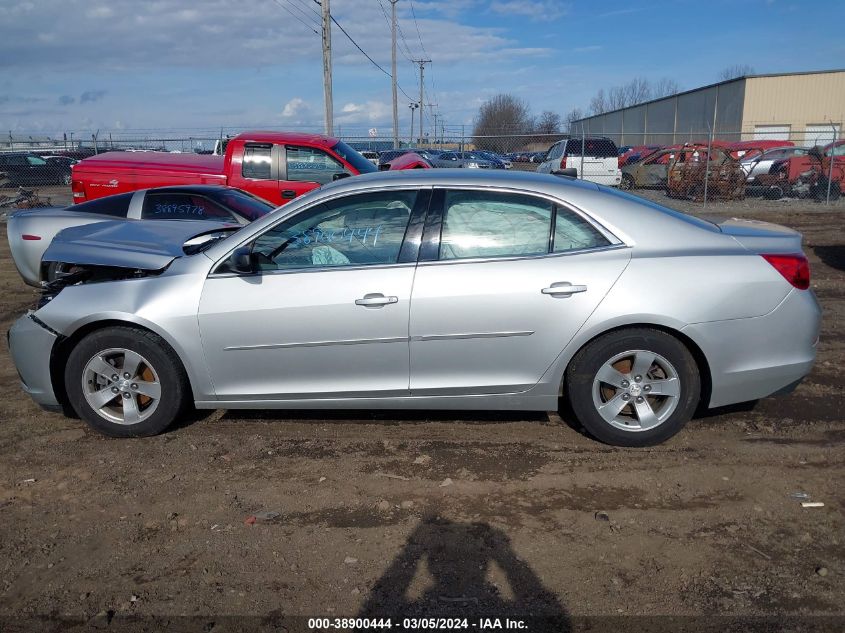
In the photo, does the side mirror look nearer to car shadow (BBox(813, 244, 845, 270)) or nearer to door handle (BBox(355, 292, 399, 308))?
door handle (BBox(355, 292, 399, 308))

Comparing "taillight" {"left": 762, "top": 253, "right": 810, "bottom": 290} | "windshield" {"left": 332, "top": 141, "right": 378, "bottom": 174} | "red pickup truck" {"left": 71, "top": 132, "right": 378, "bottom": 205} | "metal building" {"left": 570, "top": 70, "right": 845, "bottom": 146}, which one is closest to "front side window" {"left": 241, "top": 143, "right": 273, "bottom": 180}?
"red pickup truck" {"left": 71, "top": 132, "right": 378, "bottom": 205}

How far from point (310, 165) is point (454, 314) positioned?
731 cm

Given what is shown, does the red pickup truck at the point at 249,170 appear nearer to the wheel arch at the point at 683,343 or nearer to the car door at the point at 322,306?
the car door at the point at 322,306

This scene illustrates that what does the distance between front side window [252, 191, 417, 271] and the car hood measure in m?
0.76

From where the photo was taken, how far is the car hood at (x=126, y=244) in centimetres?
459

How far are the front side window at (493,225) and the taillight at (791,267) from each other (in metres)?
1.33

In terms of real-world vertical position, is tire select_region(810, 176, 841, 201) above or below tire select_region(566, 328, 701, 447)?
above

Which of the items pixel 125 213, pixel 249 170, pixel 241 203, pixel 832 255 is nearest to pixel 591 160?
pixel 832 255

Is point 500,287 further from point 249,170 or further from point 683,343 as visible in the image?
point 249,170

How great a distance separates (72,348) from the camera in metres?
4.50

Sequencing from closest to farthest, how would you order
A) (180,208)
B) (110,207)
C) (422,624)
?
1. (422,624)
2. (180,208)
3. (110,207)

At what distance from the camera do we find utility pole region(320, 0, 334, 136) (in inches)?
881

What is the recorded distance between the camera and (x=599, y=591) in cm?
294

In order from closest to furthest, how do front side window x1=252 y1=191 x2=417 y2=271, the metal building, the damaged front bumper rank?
front side window x1=252 y1=191 x2=417 y2=271 → the damaged front bumper → the metal building
